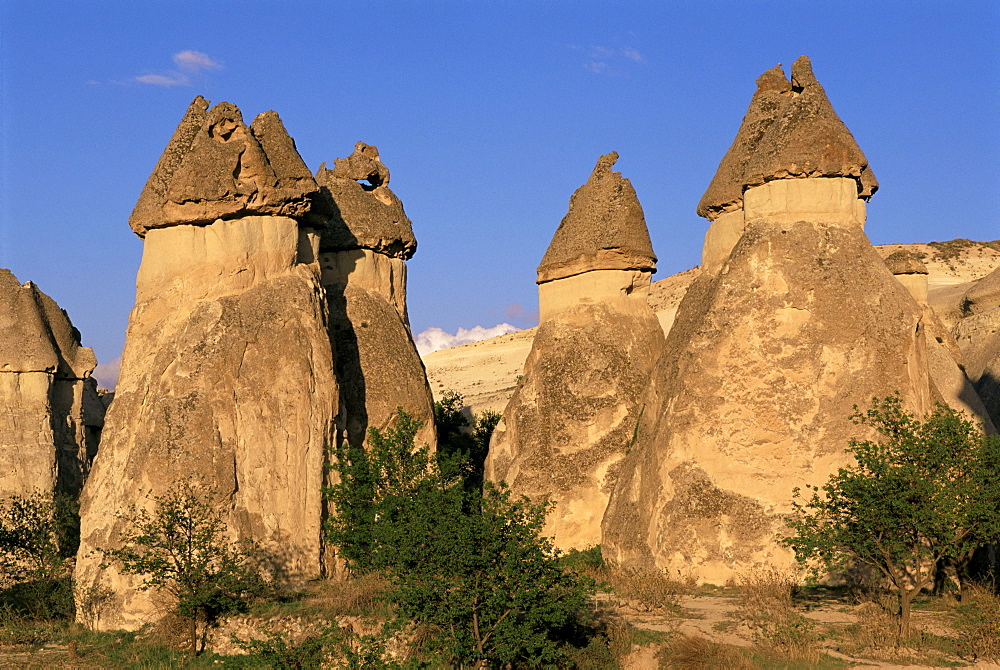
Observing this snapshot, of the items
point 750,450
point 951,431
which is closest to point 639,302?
point 750,450

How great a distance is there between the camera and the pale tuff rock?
22.3 m

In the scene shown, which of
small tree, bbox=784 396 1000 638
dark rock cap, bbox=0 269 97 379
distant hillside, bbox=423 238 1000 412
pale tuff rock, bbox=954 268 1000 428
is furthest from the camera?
distant hillside, bbox=423 238 1000 412

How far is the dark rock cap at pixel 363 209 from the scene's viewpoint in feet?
61.6

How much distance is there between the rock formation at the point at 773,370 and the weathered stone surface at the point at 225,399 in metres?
4.47

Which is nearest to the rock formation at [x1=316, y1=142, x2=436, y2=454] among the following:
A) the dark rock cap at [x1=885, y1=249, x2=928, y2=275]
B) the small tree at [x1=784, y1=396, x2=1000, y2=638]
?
the small tree at [x1=784, y1=396, x2=1000, y2=638]

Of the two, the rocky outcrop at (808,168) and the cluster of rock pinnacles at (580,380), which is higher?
the rocky outcrop at (808,168)

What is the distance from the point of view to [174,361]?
46.8 ft

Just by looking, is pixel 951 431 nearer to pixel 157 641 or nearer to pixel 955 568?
pixel 955 568

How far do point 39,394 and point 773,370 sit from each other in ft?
44.5

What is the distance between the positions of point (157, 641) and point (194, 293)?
4524mm

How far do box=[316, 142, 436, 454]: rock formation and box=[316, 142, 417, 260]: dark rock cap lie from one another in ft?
0.05

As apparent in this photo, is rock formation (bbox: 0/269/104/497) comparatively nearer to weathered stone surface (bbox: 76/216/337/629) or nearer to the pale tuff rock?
weathered stone surface (bbox: 76/216/337/629)

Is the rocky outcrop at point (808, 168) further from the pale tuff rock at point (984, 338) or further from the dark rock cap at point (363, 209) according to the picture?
the pale tuff rock at point (984, 338)

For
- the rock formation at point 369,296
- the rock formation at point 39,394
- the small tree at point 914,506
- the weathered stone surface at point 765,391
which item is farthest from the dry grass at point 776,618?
the rock formation at point 39,394
